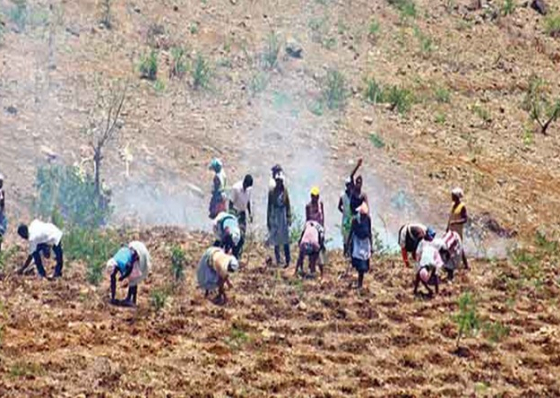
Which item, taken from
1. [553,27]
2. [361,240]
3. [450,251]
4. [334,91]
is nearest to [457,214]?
[450,251]

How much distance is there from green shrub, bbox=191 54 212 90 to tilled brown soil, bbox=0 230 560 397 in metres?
7.23

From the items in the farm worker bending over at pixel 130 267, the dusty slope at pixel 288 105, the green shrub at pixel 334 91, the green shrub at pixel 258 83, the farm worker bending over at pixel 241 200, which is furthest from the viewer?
the green shrub at pixel 334 91

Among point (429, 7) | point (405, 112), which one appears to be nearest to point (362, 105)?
point (405, 112)

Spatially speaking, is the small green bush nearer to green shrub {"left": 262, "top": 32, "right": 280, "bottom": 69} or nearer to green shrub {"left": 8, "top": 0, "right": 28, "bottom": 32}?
green shrub {"left": 262, "top": 32, "right": 280, "bottom": 69}

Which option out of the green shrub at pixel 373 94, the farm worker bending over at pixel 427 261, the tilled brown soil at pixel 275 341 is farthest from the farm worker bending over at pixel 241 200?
the green shrub at pixel 373 94

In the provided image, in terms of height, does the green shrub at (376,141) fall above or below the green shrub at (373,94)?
below

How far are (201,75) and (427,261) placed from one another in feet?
28.7

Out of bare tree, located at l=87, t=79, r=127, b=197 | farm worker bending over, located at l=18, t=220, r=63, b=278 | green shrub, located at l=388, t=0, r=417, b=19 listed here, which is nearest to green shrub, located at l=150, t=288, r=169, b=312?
farm worker bending over, located at l=18, t=220, r=63, b=278

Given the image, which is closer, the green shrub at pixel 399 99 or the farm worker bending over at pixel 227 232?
the farm worker bending over at pixel 227 232

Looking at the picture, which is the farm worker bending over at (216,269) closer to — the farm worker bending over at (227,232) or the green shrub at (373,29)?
the farm worker bending over at (227,232)

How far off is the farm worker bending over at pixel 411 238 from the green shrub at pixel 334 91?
26.1ft

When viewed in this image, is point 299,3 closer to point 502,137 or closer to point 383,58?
point 383,58

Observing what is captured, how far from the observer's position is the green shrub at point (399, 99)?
73.7 ft

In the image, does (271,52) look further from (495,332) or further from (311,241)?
(495,332)
